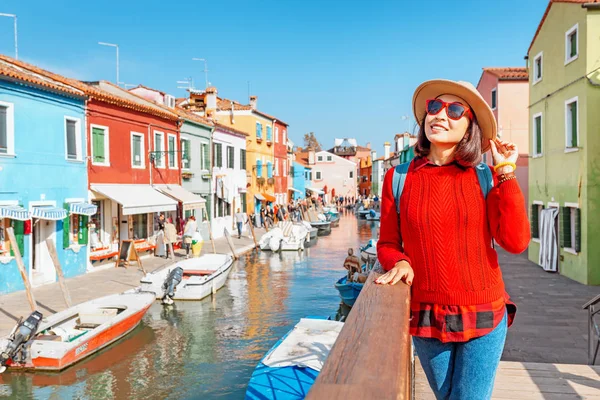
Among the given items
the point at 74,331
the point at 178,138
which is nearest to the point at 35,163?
the point at 74,331

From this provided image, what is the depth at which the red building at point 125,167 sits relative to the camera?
1812 centimetres

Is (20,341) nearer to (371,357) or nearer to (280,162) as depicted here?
(371,357)

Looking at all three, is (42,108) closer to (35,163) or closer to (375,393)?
(35,163)

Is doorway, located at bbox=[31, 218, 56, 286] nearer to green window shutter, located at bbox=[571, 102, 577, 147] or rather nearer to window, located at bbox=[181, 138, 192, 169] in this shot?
window, located at bbox=[181, 138, 192, 169]

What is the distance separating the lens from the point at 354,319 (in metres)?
1.67

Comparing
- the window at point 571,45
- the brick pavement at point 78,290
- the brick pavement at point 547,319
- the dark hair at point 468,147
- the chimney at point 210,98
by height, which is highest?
the chimney at point 210,98

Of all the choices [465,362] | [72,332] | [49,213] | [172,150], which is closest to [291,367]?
[72,332]

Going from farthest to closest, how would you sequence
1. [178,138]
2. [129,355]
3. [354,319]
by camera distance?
[178,138] → [129,355] → [354,319]

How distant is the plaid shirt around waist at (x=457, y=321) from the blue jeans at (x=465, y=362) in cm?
5

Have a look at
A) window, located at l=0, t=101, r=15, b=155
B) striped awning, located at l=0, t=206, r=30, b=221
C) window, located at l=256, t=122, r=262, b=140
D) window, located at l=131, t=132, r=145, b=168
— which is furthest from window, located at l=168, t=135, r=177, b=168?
window, located at l=256, t=122, r=262, b=140

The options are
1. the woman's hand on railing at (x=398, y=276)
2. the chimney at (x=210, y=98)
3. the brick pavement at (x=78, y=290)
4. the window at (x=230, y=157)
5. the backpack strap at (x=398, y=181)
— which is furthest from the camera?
the chimney at (x=210, y=98)

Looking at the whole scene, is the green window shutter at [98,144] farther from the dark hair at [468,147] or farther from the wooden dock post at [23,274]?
the dark hair at [468,147]

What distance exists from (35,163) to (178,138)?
397 inches

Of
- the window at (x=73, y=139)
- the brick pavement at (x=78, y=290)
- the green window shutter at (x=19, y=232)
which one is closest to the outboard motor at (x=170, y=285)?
the brick pavement at (x=78, y=290)
